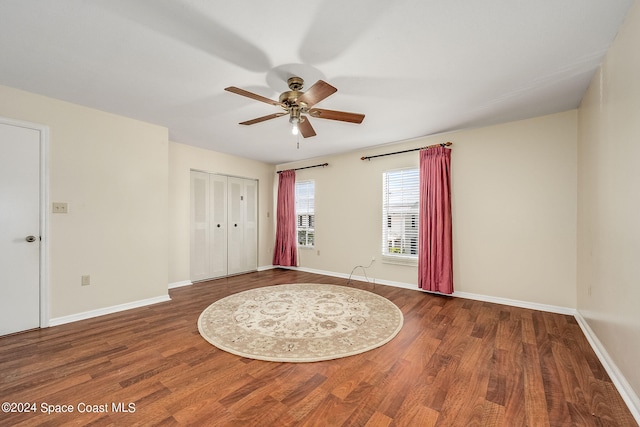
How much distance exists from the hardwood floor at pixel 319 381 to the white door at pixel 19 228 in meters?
0.26

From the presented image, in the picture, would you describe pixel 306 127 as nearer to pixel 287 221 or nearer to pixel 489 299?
pixel 287 221

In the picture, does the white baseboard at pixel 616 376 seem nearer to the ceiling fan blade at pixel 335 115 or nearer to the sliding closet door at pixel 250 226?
the ceiling fan blade at pixel 335 115

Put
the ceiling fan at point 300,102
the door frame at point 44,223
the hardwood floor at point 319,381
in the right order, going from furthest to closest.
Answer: the door frame at point 44,223 → the ceiling fan at point 300,102 → the hardwood floor at point 319,381

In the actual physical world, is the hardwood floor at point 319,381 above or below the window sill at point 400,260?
below

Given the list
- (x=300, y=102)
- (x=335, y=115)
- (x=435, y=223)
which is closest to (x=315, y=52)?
(x=300, y=102)

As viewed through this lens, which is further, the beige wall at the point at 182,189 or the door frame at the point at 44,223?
the beige wall at the point at 182,189

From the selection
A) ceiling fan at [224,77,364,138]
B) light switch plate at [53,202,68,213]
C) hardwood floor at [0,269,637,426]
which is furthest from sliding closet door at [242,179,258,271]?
ceiling fan at [224,77,364,138]

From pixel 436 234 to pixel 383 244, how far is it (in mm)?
1027

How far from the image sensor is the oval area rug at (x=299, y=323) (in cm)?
230

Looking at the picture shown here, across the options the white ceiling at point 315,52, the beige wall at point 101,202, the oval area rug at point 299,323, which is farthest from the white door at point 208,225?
the white ceiling at point 315,52

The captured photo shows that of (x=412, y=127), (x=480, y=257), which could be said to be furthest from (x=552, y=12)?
(x=480, y=257)

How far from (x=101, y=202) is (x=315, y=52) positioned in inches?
127

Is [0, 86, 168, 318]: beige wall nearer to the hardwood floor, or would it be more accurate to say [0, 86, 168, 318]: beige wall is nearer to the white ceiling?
the white ceiling

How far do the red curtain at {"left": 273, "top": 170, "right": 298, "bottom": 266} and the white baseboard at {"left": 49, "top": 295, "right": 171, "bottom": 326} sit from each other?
8.67ft
